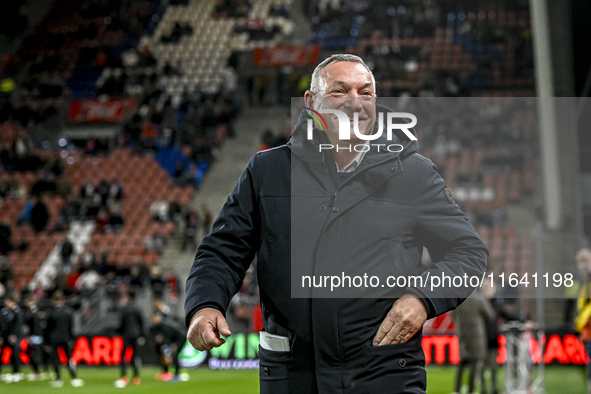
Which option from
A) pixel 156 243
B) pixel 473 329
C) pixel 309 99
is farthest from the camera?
pixel 156 243

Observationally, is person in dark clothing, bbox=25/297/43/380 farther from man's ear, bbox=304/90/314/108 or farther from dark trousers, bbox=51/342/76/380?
man's ear, bbox=304/90/314/108

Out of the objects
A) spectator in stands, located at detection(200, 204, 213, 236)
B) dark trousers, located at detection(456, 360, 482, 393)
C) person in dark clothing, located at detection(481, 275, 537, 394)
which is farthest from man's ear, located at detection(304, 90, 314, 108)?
spectator in stands, located at detection(200, 204, 213, 236)

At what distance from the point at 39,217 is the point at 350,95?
22.0 metres

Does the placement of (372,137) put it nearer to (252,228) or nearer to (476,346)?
(252,228)

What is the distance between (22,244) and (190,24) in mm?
12830

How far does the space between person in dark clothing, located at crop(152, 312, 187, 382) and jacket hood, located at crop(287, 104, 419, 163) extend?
42.0ft

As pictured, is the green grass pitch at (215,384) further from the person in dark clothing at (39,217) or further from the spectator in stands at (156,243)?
the person in dark clothing at (39,217)

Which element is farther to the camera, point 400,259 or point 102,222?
point 102,222

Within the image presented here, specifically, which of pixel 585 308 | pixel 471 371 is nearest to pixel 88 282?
pixel 471 371

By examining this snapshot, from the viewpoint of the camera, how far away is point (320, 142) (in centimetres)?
293

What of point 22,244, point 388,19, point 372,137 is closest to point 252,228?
point 372,137

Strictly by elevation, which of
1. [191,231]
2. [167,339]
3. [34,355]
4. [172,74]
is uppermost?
[172,74]

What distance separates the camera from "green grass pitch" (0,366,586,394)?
13.2 m

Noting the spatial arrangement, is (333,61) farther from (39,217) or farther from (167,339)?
(39,217)
